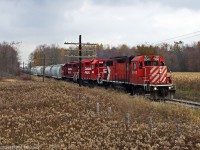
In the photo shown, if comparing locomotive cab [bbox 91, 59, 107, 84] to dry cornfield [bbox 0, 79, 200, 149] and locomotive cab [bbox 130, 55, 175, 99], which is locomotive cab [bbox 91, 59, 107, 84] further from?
dry cornfield [bbox 0, 79, 200, 149]

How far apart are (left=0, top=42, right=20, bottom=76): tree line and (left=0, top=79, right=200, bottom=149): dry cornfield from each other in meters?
80.1

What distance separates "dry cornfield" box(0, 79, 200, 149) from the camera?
571 inches

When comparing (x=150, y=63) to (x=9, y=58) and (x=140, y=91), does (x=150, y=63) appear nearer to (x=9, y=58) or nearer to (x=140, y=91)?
(x=140, y=91)

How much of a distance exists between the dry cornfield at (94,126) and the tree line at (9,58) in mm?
80114

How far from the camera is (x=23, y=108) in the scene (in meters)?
24.3

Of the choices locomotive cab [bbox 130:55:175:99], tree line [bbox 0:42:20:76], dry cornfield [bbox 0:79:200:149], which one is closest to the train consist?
locomotive cab [bbox 130:55:175:99]

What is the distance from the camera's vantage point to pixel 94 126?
17891 millimetres

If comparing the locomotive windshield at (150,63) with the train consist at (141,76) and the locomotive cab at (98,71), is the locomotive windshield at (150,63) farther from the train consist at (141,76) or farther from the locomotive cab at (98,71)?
the locomotive cab at (98,71)

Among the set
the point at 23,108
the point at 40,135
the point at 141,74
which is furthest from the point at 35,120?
the point at 141,74

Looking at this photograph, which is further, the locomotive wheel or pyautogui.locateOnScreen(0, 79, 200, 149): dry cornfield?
the locomotive wheel

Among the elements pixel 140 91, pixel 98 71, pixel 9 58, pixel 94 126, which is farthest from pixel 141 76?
pixel 9 58

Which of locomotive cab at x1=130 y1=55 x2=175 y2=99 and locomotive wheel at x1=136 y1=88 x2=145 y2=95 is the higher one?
locomotive cab at x1=130 y1=55 x2=175 y2=99

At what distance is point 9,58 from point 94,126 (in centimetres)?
9508

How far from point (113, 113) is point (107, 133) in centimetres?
523
